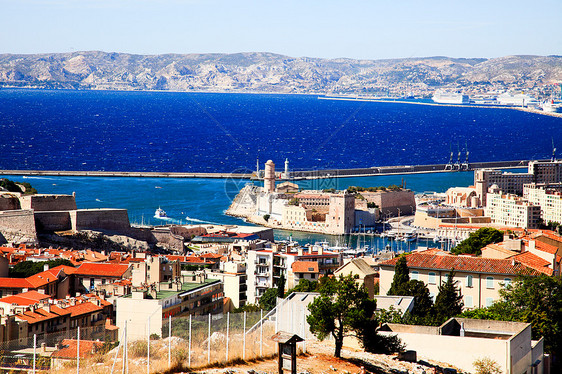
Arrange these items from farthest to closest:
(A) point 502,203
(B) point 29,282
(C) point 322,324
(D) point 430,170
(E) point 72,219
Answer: (D) point 430,170
(A) point 502,203
(E) point 72,219
(B) point 29,282
(C) point 322,324

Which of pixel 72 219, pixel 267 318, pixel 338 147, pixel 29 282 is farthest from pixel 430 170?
pixel 267 318

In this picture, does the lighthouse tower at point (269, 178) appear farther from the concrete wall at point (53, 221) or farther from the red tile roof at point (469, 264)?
the red tile roof at point (469, 264)

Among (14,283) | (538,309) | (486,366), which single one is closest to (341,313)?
(486,366)

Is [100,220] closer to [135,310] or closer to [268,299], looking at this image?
[268,299]

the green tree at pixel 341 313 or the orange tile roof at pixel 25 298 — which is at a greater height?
the green tree at pixel 341 313

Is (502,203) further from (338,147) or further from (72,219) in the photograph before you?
(338,147)

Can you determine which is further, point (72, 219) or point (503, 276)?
point (72, 219)

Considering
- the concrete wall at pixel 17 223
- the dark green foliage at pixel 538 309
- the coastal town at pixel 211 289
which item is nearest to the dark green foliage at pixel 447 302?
the coastal town at pixel 211 289
